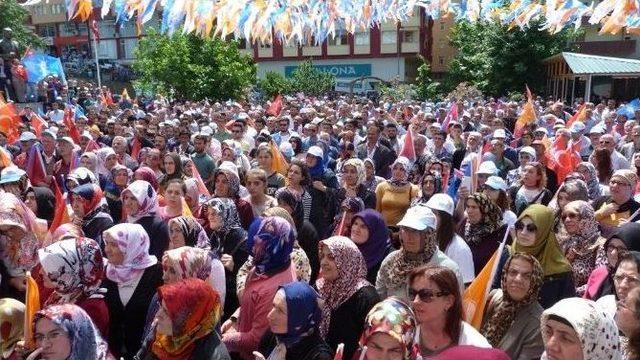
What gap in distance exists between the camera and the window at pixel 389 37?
138ft

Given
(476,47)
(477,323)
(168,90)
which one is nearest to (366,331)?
(477,323)

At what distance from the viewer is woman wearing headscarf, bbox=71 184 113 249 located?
189 inches

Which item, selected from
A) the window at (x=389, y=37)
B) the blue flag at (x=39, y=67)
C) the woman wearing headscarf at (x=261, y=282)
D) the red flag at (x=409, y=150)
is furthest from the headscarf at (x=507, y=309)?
the window at (x=389, y=37)

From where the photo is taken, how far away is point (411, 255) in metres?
3.74

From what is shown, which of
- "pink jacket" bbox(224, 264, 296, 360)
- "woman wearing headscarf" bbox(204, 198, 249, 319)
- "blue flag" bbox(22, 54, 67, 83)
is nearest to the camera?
"pink jacket" bbox(224, 264, 296, 360)

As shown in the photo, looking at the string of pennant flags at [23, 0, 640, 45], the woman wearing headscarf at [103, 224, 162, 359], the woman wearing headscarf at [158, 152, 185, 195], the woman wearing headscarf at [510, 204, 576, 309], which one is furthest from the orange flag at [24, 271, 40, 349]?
A: the woman wearing headscarf at [158, 152, 185, 195]

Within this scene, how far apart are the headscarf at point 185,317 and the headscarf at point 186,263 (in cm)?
51

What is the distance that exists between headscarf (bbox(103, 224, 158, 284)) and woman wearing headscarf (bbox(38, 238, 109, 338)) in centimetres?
20

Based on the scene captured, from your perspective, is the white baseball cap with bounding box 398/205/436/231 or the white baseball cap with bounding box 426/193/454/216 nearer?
the white baseball cap with bounding box 398/205/436/231

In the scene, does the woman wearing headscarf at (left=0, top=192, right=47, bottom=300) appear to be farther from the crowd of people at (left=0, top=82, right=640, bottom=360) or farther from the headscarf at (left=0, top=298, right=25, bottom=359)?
the headscarf at (left=0, top=298, right=25, bottom=359)

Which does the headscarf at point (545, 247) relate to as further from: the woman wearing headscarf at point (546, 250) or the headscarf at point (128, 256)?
the headscarf at point (128, 256)

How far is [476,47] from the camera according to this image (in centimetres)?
3162

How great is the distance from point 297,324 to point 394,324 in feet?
1.75

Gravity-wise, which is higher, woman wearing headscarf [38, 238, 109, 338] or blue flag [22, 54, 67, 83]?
blue flag [22, 54, 67, 83]
